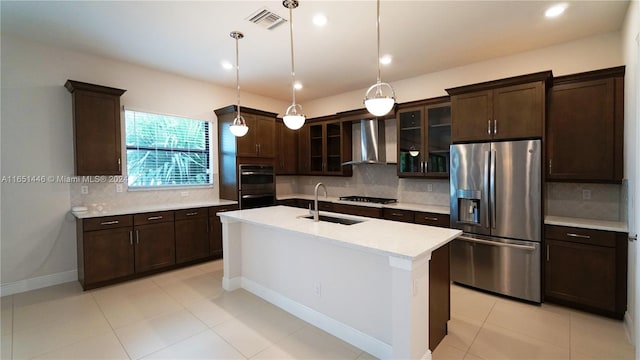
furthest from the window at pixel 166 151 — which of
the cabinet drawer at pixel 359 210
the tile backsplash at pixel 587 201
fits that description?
the tile backsplash at pixel 587 201

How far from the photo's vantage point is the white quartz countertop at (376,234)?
1.94 meters

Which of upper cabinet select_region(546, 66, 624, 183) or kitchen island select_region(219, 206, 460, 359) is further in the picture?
upper cabinet select_region(546, 66, 624, 183)

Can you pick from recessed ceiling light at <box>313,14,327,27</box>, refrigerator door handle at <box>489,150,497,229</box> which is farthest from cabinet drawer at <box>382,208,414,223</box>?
recessed ceiling light at <box>313,14,327,27</box>

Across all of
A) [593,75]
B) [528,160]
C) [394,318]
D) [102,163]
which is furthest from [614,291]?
[102,163]

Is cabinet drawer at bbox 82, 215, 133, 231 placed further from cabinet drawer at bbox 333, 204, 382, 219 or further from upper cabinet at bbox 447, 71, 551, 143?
upper cabinet at bbox 447, 71, 551, 143

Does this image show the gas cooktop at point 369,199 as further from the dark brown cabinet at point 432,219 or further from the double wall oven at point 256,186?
the double wall oven at point 256,186

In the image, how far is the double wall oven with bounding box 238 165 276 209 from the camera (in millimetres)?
4922

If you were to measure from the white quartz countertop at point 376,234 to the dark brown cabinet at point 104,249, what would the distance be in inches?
66.0

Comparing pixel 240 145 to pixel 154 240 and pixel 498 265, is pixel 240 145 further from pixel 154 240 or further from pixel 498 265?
pixel 498 265

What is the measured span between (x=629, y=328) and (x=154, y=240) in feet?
16.8

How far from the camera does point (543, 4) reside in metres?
2.69

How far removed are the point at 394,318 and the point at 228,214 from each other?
217cm

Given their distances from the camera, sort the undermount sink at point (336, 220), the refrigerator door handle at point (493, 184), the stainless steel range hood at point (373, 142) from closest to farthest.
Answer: the undermount sink at point (336, 220)
the refrigerator door handle at point (493, 184)
the stainless steel range hood at point (373, 142)

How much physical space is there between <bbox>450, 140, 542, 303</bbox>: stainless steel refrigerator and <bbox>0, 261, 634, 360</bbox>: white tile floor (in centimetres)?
24
